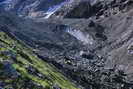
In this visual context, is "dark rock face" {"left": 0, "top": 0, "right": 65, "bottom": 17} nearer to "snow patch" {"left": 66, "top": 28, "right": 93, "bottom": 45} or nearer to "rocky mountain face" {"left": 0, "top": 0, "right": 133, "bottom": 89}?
"rocky mountain face" {"left": 0, "top": 0, "right": 133, "bottom": 89}

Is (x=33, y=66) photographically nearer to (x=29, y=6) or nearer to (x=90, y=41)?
(x=90, y=41)

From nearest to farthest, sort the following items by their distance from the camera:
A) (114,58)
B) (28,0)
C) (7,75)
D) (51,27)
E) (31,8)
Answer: (7,75)
(114,58)
(51,27)
(31,8)
(28,0)

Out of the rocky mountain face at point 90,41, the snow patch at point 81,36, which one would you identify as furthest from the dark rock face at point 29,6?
the snow patch at point 81,36

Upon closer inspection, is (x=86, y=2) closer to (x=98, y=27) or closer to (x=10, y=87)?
(x=98, y=27)

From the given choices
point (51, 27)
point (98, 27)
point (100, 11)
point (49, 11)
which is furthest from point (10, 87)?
point (49, 11)

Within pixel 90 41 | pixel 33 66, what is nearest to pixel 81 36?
pixel 90 41

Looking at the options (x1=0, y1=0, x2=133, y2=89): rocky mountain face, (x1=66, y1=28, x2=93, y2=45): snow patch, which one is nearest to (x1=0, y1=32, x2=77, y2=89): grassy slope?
(x1=0, y1=0, x2=133, y2=89): rocky mountain face

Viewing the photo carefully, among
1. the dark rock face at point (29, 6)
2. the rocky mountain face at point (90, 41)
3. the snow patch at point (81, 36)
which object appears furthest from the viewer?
the dark rock face at point (29, 6)

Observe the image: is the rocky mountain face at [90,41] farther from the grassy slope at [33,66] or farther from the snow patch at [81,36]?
the grassy slope at [33,66]
